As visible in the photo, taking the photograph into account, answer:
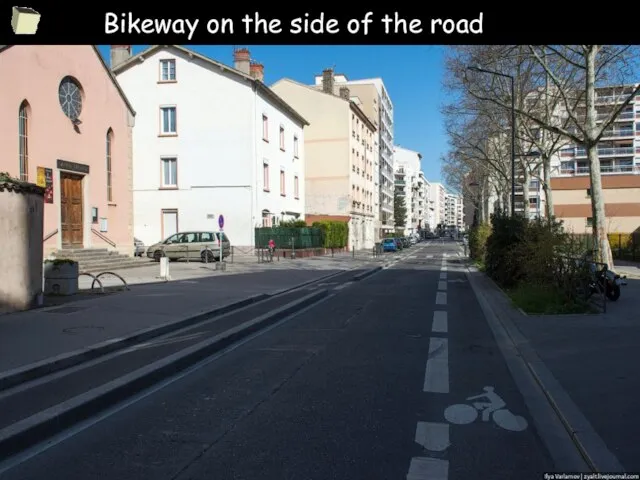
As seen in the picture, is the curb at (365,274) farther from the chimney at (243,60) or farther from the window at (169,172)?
the chimney at (243,60)

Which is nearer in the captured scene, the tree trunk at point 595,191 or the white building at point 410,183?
the tree trunk at point 595,191

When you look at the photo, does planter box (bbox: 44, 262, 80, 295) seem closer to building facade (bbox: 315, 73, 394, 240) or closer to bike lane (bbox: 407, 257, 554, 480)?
bike lane (bbox: 407, 257, 554, 480)

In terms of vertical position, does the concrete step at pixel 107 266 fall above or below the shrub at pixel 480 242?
below

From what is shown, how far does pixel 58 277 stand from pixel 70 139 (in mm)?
11410

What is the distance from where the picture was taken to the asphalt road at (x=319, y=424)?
4.01 m

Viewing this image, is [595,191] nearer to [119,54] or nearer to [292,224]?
[292,224]

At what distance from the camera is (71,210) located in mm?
22562

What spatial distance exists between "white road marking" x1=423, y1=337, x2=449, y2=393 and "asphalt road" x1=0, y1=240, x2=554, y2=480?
24 millimetres

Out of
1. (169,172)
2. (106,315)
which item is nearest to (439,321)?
(106,315)

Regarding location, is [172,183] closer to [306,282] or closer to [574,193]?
[306,282]

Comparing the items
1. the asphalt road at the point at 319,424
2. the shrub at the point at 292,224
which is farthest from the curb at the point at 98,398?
the shrub at the point at 292,224

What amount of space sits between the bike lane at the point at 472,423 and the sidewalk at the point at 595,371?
1.30ft

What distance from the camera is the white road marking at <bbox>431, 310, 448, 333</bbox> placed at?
32.9 ft

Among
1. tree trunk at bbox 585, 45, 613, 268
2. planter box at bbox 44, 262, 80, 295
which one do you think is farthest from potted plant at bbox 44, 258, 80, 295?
tree trunk at bbox 585, 45, 613, 268
